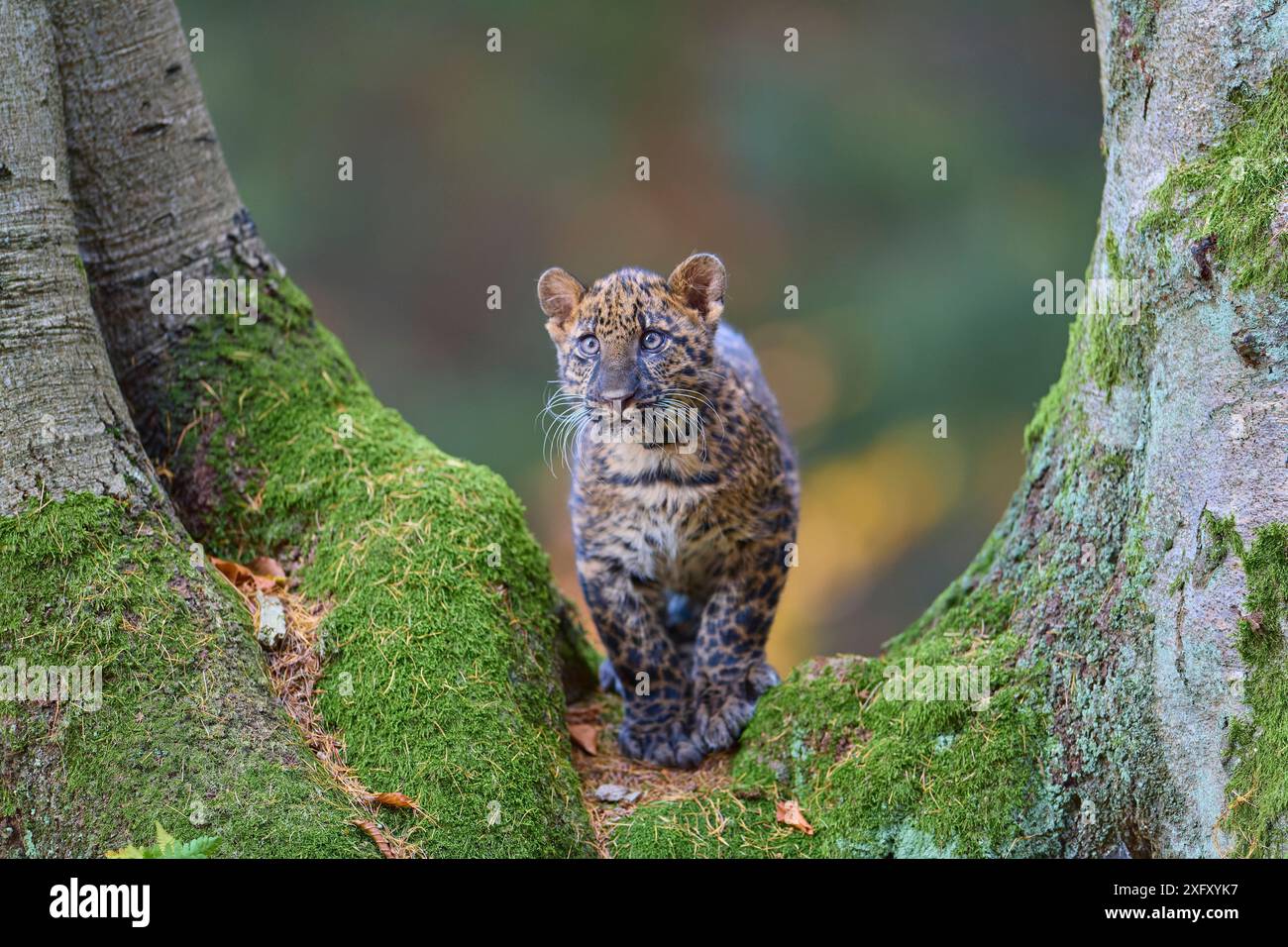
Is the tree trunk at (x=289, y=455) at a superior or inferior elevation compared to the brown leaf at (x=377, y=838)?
superior

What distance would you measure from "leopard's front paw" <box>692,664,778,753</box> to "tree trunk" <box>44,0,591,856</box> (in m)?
0.75

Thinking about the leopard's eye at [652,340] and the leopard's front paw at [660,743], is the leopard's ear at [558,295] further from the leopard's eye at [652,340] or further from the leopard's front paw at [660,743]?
the leopard's front paw at [660,743]

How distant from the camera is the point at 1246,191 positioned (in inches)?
142

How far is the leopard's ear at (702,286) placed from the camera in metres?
5.33

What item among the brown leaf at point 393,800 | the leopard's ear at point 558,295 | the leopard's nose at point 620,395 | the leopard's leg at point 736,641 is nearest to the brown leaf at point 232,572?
the brown leaf at point 393,800

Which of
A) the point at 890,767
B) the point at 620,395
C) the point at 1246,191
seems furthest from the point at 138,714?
the point at 1246,191

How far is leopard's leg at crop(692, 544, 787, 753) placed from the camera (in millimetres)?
5332

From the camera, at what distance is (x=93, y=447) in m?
4.17

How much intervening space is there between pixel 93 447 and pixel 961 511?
444 inches

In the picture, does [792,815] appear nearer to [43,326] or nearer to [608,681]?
[608,681]

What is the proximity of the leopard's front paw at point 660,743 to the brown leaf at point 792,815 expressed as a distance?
0.63 meters

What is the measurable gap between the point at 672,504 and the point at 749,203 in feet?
35.1

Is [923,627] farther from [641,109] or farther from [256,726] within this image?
[641,109]
